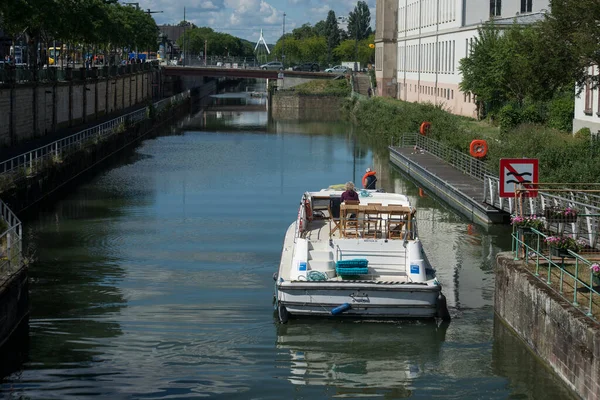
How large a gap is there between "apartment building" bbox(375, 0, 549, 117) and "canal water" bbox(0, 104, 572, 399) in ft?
104

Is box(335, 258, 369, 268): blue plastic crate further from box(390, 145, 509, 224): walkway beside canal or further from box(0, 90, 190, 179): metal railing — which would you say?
box(0, 90, 190, 179): metal railing

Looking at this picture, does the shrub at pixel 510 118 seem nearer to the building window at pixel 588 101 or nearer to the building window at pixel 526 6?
the building window at pixel 588 101

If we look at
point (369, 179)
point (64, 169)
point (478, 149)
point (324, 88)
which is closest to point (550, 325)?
point (369, 179)

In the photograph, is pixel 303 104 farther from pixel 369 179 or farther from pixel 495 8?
pixel 369 179

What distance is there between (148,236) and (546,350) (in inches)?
709

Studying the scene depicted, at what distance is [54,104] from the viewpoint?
63.4 m

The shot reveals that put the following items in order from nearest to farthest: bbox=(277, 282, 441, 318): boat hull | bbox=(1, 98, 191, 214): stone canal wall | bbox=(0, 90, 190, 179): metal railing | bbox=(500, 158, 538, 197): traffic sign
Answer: bbox=(277, 282, 441, 318): boat hull, bbox=(500, 158, 538, 197): traffic sign, bbox=(1, 98, 191, 214): stone canal wall, bbox=(0, 90, 190, 179): metal railing

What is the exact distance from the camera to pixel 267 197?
146 ft

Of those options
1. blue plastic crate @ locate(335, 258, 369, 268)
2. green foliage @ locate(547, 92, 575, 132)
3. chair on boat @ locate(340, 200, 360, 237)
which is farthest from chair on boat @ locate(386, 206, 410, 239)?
green foliage @ locate(547, 92, 575, 132)

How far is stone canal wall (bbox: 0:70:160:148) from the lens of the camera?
169ft

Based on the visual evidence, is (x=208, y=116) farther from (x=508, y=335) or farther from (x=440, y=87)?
(x=508, y=335)

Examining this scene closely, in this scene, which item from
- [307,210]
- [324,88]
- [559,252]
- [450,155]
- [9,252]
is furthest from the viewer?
[324,88]

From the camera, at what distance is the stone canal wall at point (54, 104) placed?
51.5m

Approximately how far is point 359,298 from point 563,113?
34.2m
